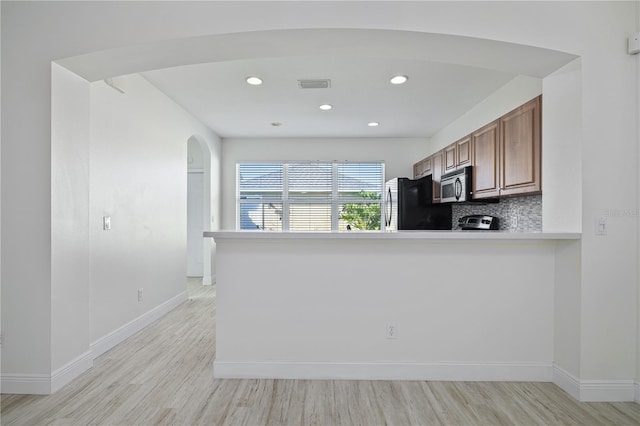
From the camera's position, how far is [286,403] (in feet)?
7.02

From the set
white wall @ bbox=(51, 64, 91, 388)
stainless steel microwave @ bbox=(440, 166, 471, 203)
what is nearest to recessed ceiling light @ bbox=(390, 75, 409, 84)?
stainless steel microwave @ bbox=(440, 166, 471, 203)

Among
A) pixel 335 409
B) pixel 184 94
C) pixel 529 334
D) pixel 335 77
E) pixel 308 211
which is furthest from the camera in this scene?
pixel 308 211

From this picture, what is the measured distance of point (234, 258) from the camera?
2.47 m

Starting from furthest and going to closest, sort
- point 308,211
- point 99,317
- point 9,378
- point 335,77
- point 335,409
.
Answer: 1. point 308,211
2. point 335,77
3. point 99,317
4. point 9,378
5. point 335,409

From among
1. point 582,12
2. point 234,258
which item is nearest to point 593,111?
point 582,12

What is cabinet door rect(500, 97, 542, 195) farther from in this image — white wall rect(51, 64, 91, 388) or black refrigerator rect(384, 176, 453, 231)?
white wall rect(51, 64, 91, 388)

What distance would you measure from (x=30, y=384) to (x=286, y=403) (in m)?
1.61

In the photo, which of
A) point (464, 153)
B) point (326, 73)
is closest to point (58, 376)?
point (326, 73)

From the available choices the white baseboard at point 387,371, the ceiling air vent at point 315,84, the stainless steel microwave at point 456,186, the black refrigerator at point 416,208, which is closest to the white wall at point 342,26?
the white baseboard at point 387,371

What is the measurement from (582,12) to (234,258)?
8.72 ft

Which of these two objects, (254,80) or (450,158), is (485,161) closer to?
(450,158)

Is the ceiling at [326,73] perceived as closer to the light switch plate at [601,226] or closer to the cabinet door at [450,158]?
the cabinet door at [450,158]

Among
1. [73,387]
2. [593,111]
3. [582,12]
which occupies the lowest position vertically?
[73,387]

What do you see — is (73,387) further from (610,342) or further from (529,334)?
(610,342)
